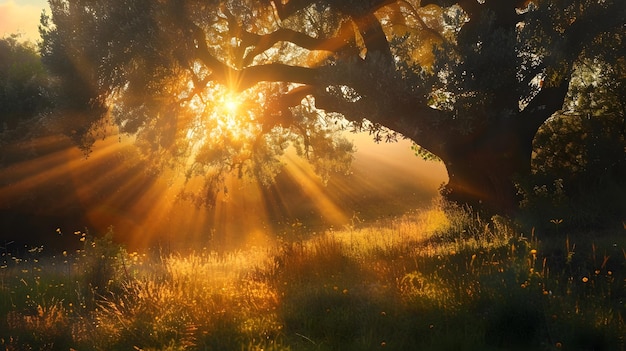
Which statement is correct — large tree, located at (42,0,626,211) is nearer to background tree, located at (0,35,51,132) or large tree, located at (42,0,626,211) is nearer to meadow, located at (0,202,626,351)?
meadow, located at (0,202,626,351)

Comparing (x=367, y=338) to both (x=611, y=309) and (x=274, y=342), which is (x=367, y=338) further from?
(x=611, y=309)

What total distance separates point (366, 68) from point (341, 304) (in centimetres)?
757

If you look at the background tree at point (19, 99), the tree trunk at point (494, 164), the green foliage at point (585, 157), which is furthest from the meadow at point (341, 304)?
the background tree at point (19, 99)

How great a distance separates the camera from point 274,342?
648 cm

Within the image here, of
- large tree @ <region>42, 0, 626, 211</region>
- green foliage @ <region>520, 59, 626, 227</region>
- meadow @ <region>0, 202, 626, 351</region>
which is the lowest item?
meadow @ <region>0, 202, 626, 351</region>

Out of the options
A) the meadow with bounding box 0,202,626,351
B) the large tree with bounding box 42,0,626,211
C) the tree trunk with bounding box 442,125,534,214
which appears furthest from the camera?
the tree trunk with bounding box 442,125,534,214

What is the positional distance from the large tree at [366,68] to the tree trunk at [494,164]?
0.03m

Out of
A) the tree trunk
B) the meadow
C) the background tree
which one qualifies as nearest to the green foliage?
the tree trunk

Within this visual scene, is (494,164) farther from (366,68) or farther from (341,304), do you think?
(341,304)

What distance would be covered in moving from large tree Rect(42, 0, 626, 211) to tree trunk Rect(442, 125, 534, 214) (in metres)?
0.03

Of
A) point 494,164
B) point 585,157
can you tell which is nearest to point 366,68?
point 494,164

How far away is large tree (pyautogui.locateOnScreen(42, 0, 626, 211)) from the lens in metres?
13.8

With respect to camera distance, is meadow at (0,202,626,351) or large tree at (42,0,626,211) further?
large tree at (42,0,626,211)

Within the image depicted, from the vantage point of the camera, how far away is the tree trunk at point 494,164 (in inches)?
634
